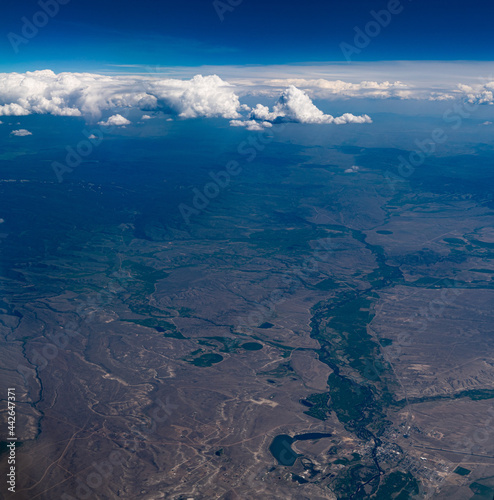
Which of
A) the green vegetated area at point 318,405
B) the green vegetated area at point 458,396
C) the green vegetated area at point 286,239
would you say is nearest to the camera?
the green vegetated area at point 318,405

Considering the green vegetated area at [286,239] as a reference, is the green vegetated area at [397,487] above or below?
below

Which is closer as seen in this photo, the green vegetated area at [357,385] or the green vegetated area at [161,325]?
the green vegetated area at [357,385]

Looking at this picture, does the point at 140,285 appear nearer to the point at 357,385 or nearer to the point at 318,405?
the point at 318,405

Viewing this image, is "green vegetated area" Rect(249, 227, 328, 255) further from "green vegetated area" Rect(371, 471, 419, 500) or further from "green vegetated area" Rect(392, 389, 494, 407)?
"green vegetated area" Rect(371, 471, 419, 500)

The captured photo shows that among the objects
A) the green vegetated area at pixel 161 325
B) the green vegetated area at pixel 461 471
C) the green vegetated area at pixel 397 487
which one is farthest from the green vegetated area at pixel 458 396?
the green vegetated area at pixel 161 325

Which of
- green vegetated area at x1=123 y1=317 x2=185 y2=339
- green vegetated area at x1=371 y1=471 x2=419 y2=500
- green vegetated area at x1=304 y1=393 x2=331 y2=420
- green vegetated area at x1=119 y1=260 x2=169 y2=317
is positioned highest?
green vegetated area at x1=119 y1=260 x2=169 y2=317

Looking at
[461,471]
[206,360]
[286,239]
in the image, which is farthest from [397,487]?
[286,239]

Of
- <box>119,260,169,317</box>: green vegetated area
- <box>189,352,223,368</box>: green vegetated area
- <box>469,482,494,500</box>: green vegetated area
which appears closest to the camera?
<box>469,482,494,500</box>: green vegetated area

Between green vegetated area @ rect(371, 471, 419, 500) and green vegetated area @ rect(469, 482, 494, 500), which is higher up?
green vegetated area @ rect(469, 482, 494, 500)

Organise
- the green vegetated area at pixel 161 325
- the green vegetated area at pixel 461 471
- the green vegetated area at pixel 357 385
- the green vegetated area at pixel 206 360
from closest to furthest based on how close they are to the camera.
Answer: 1. the green vegetated area at pixel 357 385
2. the green vegetated area at pixel 461 471
3. the green vegetated area at pixel 206 360
4. the green vegetated area at pixel 161 325

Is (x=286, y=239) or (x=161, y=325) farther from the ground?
(x=286, y=239)

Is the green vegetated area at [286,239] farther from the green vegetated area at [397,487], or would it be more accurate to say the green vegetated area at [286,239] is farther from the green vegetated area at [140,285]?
the green vegetated area at [397,487]

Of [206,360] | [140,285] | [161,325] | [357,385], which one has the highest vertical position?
[140,285]

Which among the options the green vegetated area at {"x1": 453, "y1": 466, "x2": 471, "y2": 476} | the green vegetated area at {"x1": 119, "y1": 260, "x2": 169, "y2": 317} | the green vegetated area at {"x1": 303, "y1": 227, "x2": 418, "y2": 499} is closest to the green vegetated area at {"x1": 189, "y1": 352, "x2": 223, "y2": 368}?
the green vegetated area at {"x1": 303, "y1": 227, "x2": 418, "y2": 499}
